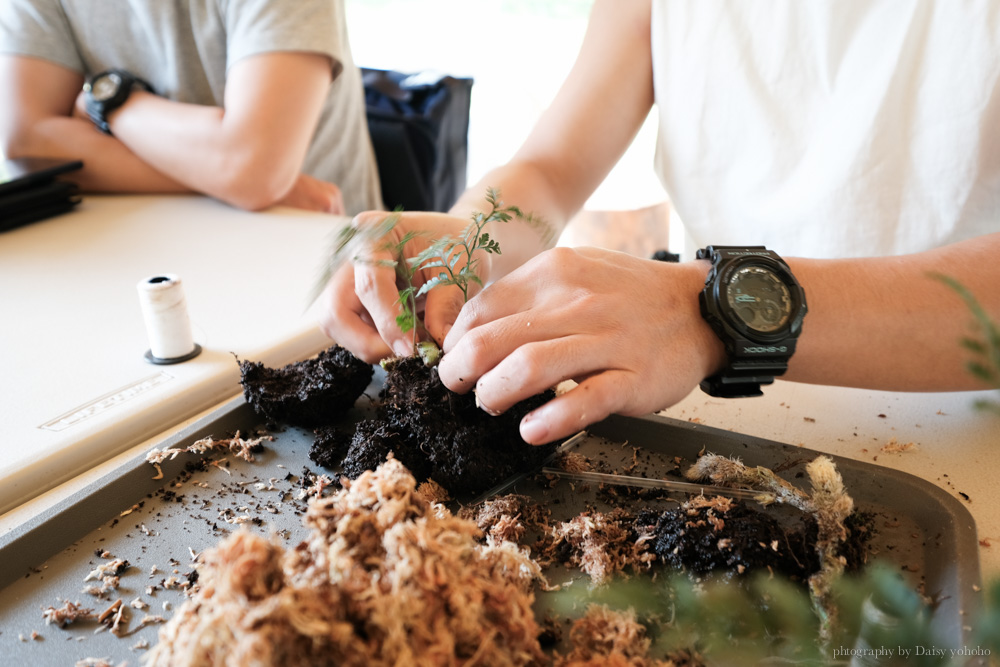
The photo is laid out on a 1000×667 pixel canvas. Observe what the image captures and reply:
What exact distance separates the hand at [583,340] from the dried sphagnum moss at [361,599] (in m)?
0.24

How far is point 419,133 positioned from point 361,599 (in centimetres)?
224

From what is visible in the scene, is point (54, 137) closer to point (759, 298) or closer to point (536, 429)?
point (536, 429)

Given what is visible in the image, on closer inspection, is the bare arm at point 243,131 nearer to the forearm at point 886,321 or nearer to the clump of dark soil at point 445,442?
the clump of dark soil at point 445,442

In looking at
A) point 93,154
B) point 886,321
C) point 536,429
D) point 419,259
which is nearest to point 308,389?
point 419,259

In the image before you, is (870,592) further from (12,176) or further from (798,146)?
(12,176)

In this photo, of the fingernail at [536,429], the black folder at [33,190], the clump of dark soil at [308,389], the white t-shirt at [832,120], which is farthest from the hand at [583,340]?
the black folder at [33,190]

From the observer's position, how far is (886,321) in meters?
1.01

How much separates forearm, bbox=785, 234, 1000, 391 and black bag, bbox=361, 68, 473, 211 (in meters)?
1.79

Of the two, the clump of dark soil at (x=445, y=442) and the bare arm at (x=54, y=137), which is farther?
the bare arm at (x=54, y=137)

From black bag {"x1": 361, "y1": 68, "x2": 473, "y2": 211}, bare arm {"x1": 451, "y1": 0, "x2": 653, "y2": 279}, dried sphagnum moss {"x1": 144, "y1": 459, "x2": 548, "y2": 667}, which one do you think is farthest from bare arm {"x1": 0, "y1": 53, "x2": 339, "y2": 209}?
dried sphagnum moss {"x1": 144, "y1": 459, "x2": 548, "y2": 667}

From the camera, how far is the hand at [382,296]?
44.3 inches

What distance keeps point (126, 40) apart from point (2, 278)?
3.51 feet

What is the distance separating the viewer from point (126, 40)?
2.35 m

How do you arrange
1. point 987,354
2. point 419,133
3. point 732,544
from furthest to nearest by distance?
point 419,133 < point 732,544 < point 987,354
